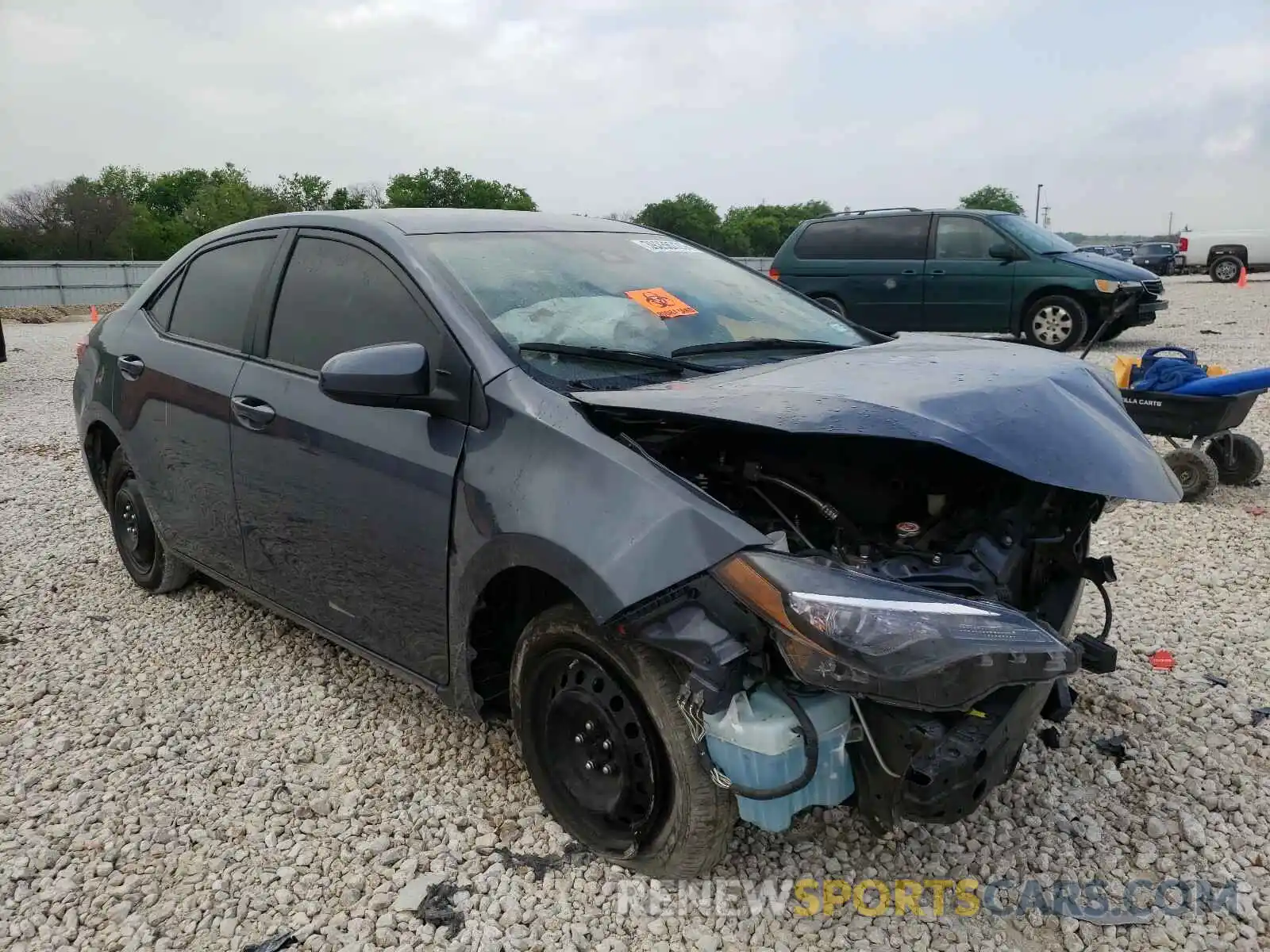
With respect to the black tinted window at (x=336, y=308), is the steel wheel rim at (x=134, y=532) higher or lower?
lower

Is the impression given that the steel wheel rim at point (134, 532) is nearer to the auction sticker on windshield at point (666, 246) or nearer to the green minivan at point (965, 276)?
the auction sticker on windshield at point (666, 246)

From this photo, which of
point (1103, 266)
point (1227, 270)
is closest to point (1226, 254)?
point (1227, 270)

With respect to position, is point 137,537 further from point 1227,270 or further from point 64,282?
point 1227,270

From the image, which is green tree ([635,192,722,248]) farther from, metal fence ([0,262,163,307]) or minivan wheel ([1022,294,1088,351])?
minivan wheel ([1022,294,1088,351])

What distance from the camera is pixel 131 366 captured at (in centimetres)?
409

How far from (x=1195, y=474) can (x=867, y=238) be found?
7.49m

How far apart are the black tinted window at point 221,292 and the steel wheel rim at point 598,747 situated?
1880 millimetres

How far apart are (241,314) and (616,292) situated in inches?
58.5

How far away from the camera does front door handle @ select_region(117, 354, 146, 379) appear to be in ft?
13.2

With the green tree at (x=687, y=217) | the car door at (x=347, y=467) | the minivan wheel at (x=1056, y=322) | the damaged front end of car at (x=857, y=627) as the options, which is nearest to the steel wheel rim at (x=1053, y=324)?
the minivan wheel at (x=1056, y=322)

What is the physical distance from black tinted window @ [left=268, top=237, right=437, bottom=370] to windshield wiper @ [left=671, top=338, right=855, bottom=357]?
0.76m

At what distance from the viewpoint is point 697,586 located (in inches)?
82.0

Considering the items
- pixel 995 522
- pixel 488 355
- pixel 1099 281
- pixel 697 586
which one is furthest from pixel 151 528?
pixel 1099 281

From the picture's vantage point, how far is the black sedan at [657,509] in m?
2.04
